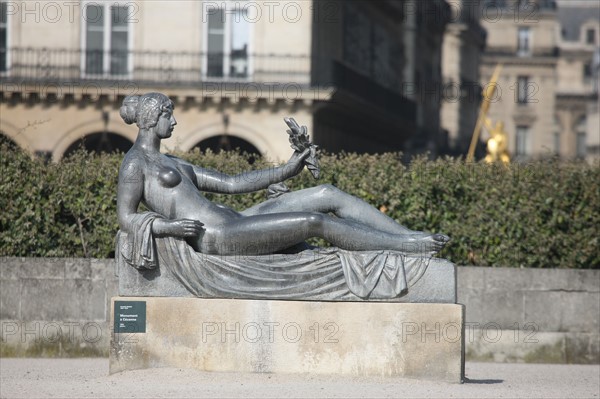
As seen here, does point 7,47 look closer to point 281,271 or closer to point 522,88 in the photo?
point 281,271

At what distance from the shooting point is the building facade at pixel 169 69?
37562 millimetres

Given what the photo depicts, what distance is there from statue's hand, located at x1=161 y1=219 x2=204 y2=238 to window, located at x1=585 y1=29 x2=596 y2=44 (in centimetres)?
12248

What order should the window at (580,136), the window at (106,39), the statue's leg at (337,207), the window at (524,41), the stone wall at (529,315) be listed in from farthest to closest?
the window at (580,136) < the window at (524,41) < the window at (106,39) < the stone wall at (529,315) < the statue's leg at (337,207)

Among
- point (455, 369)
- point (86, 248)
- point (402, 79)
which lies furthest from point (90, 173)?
point (402, 79)

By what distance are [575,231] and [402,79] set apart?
3637cm

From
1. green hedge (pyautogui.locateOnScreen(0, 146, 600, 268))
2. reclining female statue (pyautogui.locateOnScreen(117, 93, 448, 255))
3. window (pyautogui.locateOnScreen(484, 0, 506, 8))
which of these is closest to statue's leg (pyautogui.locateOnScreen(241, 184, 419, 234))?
reclining female statue (pyautogui.locateOnScreen(117, 93, 448, 255))

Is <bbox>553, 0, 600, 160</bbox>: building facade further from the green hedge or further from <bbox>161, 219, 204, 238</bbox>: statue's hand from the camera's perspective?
<bbox>161, 219, 204, 238</bbox>: statue's hand

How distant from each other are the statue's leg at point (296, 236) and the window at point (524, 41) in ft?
323

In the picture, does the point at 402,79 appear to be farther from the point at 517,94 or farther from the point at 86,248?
the point at 517,94

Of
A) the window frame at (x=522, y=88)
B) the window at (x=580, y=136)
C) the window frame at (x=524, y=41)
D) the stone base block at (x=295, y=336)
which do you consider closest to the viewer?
the stone base block at (x=295, y=336)

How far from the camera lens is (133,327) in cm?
1280

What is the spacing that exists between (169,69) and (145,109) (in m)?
24.9

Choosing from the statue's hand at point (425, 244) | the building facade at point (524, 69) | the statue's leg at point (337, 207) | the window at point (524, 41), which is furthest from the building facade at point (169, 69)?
the window at point (524, 41)

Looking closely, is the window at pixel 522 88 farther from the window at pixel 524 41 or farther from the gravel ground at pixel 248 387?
the gravel ground at pixel 248 387
